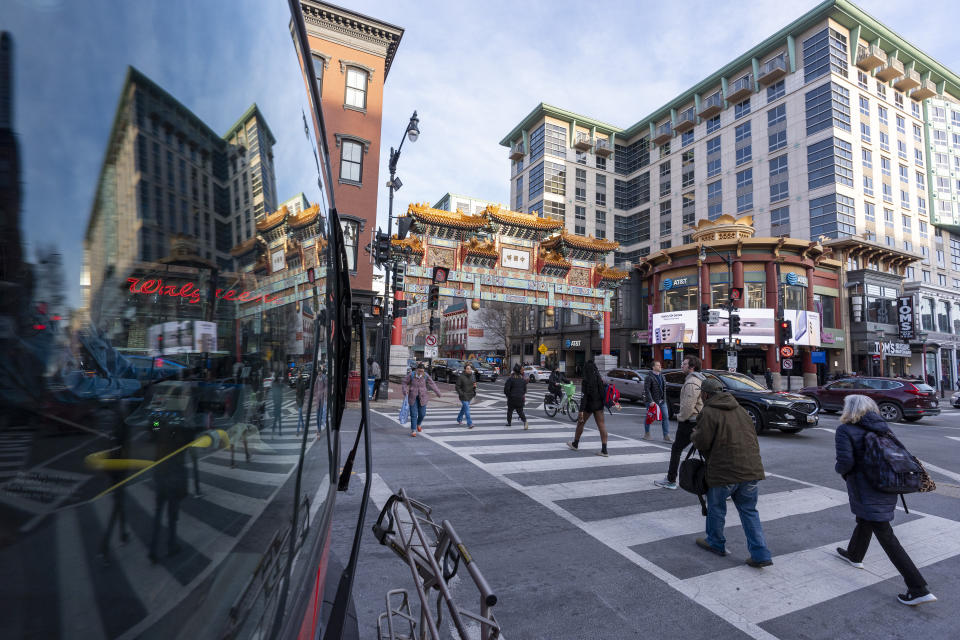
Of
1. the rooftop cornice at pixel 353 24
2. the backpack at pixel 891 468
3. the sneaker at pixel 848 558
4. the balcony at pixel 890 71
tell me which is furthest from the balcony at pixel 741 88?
the sneaker at pixel 848 558

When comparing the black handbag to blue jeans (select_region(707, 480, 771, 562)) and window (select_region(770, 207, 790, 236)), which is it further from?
window (select_region(770, 207, 790, 236))

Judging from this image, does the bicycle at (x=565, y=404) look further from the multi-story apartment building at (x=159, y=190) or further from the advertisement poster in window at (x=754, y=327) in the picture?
the advertisement poster in window at (x=754, y=327)

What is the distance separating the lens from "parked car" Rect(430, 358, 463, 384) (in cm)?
3312

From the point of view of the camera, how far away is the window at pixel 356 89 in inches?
862

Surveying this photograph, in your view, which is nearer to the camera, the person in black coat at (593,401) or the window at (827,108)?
the person in black coat at (593,401)

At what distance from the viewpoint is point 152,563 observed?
71 cm

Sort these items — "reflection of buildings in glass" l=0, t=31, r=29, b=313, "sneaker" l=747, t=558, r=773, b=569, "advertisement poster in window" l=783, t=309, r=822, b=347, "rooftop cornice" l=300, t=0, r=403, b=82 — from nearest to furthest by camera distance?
"reflection of buildings in glass" l=0, t=31, r=29, b=313 → "sneaker" l=747, t=558, r=773, b=569 → "rooftop cornice" l=300, t=0, r=403, b=82 → "advertisement poster in window" l=783, t=309, r=822, b=347

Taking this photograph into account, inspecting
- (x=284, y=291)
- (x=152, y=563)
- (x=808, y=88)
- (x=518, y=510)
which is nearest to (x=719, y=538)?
(x=518, y=510)

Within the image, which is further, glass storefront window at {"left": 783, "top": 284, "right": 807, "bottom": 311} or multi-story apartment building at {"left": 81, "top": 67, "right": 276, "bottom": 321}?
glass storefront window at {"left": 783, "top": 284, "right": 807, "bottom": 311}

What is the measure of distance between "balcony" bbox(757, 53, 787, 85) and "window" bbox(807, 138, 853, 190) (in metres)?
7.97

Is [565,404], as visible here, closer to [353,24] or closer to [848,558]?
[848,558]

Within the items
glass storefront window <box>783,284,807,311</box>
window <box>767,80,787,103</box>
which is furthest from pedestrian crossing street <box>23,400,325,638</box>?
window <box>767,80,787,103</box>

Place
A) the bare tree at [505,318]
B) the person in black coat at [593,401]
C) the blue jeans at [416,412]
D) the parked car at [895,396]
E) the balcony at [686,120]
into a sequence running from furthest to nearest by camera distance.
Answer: the bare tree at [505,318] < the balcony at [686,120] < the parked car at [895,396] < the blue jeans at [416,412] < the person in black coat at [593,401]

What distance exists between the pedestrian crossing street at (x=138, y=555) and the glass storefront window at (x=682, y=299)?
38.8 metres
